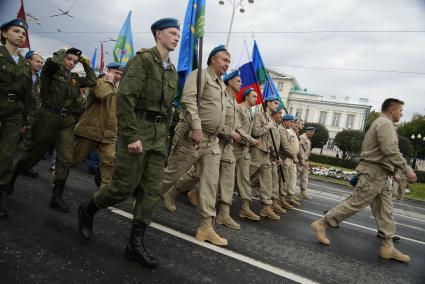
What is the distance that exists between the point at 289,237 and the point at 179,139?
2.05 meters

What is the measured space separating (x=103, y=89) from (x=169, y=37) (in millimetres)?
2362

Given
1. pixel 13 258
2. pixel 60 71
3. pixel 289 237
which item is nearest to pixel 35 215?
pixel 13 258

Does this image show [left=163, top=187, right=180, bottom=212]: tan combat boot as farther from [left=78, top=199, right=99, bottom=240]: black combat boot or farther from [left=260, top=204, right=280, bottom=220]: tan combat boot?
[left=78, top=199, right=99, bottom=240]: black combat boot

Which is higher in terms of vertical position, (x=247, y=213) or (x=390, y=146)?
(x=390, y=146)

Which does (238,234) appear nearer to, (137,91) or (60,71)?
(137,91)

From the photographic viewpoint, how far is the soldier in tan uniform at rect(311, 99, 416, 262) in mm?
4566

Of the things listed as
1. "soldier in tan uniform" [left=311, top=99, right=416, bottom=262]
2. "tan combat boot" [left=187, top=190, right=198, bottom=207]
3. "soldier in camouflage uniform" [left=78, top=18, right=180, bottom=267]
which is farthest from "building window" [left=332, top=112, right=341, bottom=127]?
"soldier in camouflage uniform" [left=78, top=18, right=180, bottom=267]

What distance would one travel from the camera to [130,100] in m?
3.07

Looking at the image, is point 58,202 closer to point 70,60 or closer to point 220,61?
point 70,60

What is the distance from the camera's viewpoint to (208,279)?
298 centimetres

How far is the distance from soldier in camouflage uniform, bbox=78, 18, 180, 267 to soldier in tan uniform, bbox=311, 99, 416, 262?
107 inches

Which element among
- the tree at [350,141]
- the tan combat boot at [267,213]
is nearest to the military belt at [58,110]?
the tan combat boot at [267,213]

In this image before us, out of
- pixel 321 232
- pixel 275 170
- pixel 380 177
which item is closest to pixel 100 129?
pixel 275 170

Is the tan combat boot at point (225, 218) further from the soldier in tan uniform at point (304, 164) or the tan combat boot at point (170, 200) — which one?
the soldier in tan uniform at point (304, 164)
